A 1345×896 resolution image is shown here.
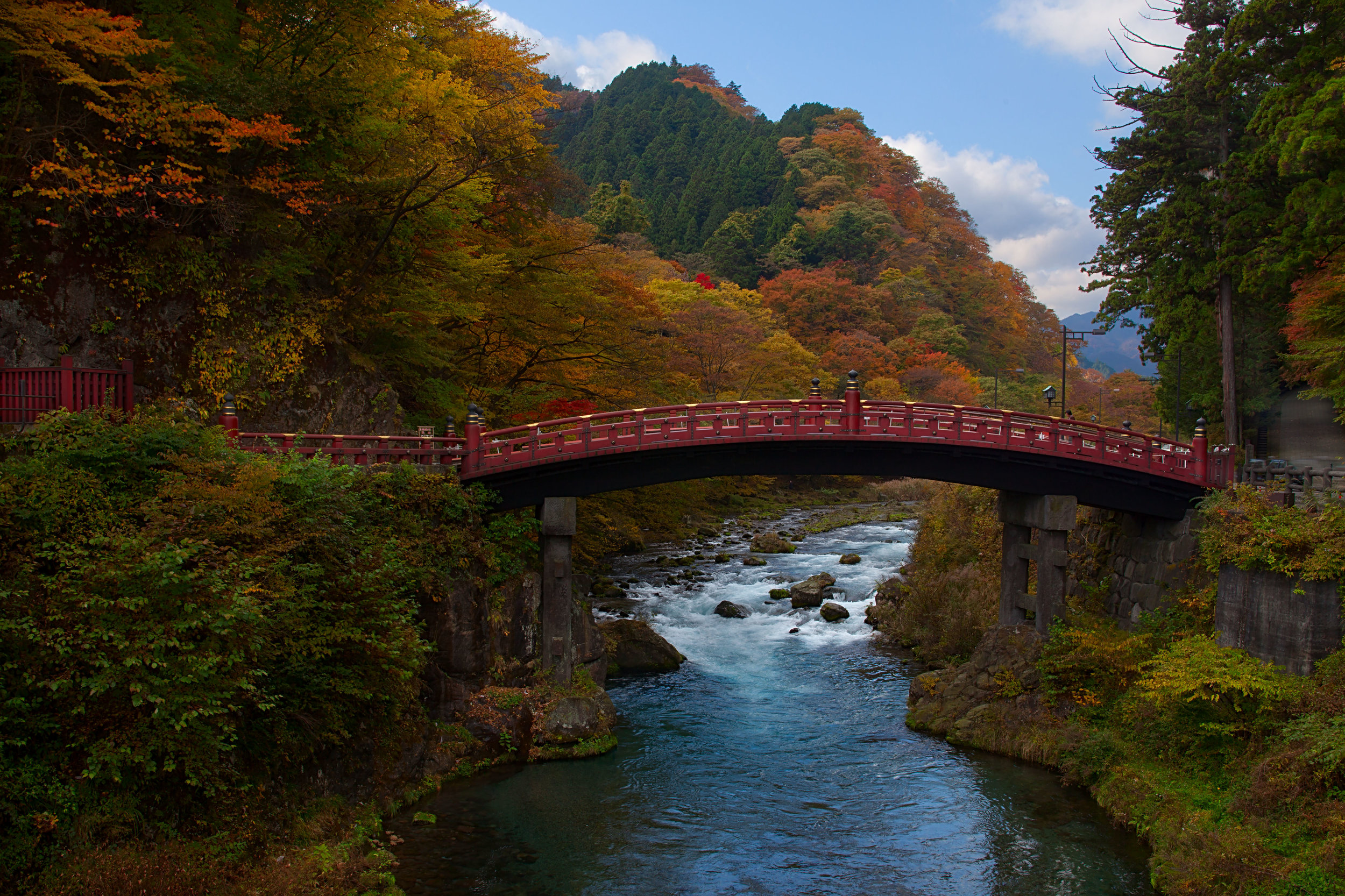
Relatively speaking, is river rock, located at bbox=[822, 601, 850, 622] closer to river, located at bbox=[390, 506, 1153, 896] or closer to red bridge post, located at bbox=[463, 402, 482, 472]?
river, located at bbox=[390, 506, 1153, 896]

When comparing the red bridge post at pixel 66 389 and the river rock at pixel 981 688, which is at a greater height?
the red bridge post at pixel 66 389

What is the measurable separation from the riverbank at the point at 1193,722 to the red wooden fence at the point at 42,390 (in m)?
18.6

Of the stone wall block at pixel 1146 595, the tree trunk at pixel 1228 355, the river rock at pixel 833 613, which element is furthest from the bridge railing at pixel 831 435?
the river rock at pixel 833 613

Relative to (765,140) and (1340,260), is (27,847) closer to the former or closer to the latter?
(1340,260)

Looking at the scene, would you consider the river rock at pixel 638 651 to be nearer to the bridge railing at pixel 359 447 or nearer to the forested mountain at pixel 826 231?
the bridge railing at pixel 359 447

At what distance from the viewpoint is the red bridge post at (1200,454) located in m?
21.8

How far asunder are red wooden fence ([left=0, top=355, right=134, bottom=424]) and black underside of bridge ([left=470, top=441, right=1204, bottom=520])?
8687mm

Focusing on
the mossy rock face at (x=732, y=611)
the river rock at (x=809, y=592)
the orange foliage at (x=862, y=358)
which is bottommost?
the mossy rock face at (x=732, y=611)

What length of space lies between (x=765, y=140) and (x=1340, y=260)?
272 feet

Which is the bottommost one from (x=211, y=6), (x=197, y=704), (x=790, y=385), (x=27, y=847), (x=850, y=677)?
(x=850, y=677)

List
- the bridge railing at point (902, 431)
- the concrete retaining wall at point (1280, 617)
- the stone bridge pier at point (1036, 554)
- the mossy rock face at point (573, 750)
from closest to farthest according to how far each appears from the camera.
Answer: the concrete retaining wall at point (1280, 617), the mossy rock face at point (573, 750), the bridge railing at point (902, 431), the stone bridge pier at point (1036, 554)

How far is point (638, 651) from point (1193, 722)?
547 inches

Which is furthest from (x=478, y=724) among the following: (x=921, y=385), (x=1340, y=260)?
(x=921, y=385)

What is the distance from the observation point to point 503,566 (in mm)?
20688
